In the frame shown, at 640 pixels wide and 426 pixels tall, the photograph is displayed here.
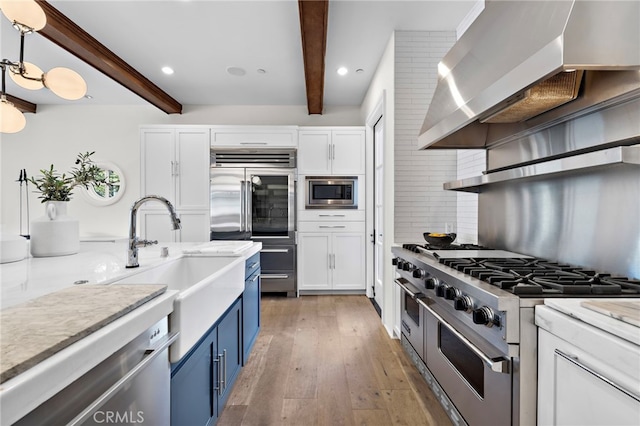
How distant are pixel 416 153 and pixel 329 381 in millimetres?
2010

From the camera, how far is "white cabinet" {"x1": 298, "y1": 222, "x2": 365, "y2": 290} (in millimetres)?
4289

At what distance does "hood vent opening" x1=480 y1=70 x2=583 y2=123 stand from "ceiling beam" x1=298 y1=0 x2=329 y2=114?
151 cm

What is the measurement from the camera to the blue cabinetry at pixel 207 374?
3.66 ft

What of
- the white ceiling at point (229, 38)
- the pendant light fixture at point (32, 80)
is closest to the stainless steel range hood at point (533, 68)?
the white ceiling at point (229, 38)

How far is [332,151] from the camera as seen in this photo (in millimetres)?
4285

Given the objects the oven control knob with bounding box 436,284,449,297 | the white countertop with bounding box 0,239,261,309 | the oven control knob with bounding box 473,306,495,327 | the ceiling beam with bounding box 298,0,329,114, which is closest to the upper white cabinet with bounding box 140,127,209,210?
the ceiling beam with bounding box 298,0,329,114

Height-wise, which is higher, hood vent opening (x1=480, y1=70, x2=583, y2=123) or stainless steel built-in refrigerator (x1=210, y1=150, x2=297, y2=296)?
hood vent opening (x1=480, y1=70, x2=583, y2=123)

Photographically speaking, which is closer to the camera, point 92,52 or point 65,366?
point 65,366

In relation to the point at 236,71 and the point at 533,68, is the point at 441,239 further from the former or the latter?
the point at 236,71

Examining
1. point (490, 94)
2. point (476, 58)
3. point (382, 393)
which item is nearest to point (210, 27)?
point (476, 58)

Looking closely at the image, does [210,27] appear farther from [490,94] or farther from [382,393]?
[382,393]

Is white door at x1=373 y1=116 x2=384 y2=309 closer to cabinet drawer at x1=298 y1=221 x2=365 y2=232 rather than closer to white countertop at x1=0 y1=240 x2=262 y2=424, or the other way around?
cabinet drawer at x1=298 y1=221 x2=365 y2=232

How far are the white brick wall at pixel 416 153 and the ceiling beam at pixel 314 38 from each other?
72cm

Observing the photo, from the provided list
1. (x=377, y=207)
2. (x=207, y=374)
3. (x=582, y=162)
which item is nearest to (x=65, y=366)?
(x=207, y=374)
